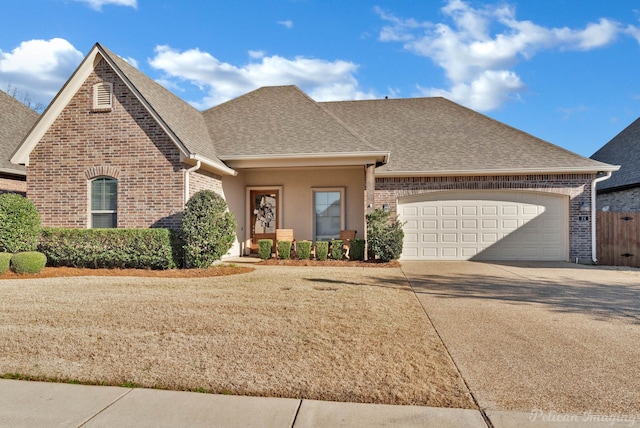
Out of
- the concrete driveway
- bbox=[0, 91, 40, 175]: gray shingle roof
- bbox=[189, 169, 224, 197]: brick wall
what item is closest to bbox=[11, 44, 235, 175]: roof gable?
bbox=[189, 169, 224, 197]: brick wall

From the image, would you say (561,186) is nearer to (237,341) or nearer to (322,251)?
(322,251)

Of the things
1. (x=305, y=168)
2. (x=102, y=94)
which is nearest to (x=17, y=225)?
(x=102, y=94)

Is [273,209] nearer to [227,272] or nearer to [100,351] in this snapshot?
[227,272]

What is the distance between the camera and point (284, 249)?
45.8 ft

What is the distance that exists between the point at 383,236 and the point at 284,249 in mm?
3227

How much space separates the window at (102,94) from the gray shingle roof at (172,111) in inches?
28.4

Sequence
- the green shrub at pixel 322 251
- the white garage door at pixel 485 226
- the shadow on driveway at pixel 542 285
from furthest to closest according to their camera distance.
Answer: the white garage door at pixel 485 226 < the green shrub at pixel 322 251 < the shadow on driveway at pixel 542 285

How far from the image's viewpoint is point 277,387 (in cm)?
364

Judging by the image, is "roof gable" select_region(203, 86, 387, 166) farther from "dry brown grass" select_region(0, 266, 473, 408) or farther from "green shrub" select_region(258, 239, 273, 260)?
"dry brown grass" select_region(0, 266, 473, 408)

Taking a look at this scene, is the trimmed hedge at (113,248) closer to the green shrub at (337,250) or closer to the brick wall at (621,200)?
the green shrub at (337,250)

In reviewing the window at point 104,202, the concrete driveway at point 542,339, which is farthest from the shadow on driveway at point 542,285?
the window at point 104,202

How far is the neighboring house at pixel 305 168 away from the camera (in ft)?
40.1

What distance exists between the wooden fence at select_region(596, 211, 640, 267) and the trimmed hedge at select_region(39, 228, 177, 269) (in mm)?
13578

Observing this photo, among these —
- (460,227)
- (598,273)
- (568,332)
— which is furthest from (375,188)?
(568,332)
